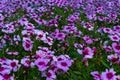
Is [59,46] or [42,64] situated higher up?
[59,46]

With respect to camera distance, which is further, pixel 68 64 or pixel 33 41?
pixel 33 41

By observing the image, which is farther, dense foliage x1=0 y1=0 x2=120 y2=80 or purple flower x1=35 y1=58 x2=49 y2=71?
dense foliage x1=0 y1=0 x2=120 y2=80

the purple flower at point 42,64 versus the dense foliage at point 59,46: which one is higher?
the dense foliage at point 59,46

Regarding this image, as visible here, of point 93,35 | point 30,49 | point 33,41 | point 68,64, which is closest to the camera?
point 68,64

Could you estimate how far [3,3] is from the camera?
7.88m

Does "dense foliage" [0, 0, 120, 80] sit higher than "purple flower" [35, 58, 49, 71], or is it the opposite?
"dense foliage" [0, 0, 120, 80]

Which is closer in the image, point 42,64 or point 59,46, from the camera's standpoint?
point 42,64

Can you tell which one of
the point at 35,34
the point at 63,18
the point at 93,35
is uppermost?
the point at 63,18

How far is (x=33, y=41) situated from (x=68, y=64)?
107cm

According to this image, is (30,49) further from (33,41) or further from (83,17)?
(83,17)

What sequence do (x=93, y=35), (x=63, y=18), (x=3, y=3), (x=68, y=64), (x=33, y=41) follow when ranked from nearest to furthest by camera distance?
(x=68, y=64)
(x=33, y=41)
(x=93, y=35)
(x=63, y=18)
(x=3, y=3)

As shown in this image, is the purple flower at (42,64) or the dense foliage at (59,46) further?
the dense foliage at (59,46)

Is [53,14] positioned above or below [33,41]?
above

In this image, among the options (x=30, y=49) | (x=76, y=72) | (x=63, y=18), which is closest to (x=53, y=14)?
(x=63, y=18)
